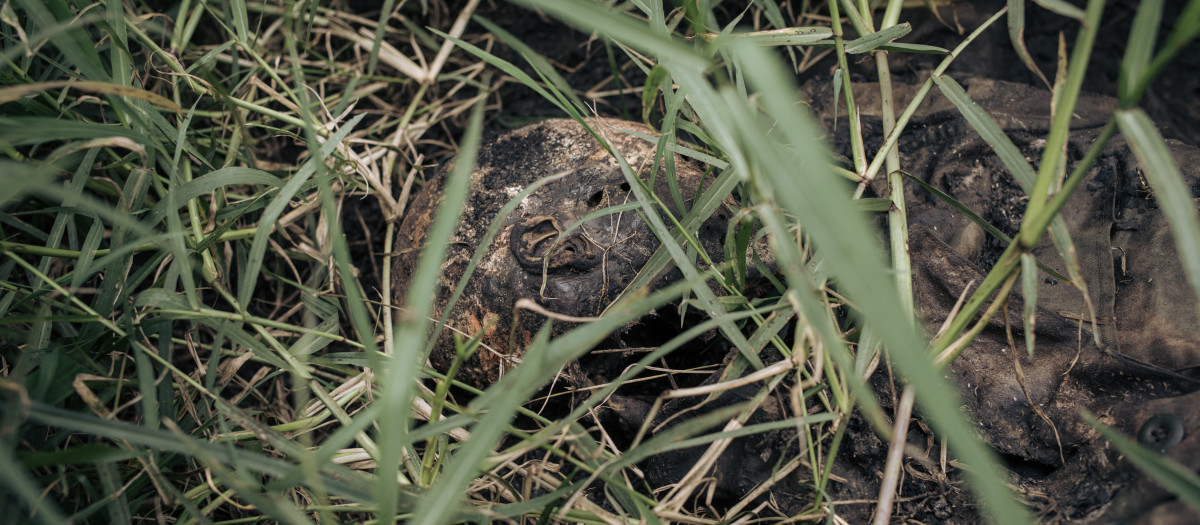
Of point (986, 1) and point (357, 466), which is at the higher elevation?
point (986, 1)

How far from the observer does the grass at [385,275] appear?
75cm

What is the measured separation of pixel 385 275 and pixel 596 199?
0.59 m

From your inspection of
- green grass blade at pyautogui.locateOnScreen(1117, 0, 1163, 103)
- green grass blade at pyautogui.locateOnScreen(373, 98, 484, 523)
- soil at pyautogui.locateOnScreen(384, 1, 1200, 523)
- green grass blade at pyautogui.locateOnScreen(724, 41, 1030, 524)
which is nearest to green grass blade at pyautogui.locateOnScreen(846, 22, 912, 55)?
soil at pyautogui.locateOnScreen(384, 1, 1200, 523)

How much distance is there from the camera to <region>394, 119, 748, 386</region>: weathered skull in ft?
4.20

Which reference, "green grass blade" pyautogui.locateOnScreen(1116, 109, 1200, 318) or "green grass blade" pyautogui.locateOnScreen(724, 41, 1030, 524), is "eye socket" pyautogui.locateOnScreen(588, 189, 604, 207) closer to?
"green grass blade" pyautogui.locateOnScreen(724, 41, 1030, 524)

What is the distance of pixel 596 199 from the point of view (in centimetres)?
134

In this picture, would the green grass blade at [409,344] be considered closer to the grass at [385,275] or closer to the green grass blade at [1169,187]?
the grass at [385,275]

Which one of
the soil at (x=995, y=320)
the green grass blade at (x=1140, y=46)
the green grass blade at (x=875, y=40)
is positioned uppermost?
the green grass blade at (x=1140, y=46)

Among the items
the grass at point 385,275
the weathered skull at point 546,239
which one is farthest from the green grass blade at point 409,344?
the weathered skull at point 546,239

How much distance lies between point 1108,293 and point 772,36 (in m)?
0.82

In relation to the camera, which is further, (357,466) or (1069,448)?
(357,466)

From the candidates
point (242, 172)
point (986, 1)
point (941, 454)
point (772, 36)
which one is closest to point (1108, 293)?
point (941, 454)

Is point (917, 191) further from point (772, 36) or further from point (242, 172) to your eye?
point (242, 172)

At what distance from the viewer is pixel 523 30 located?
2.19 metres
